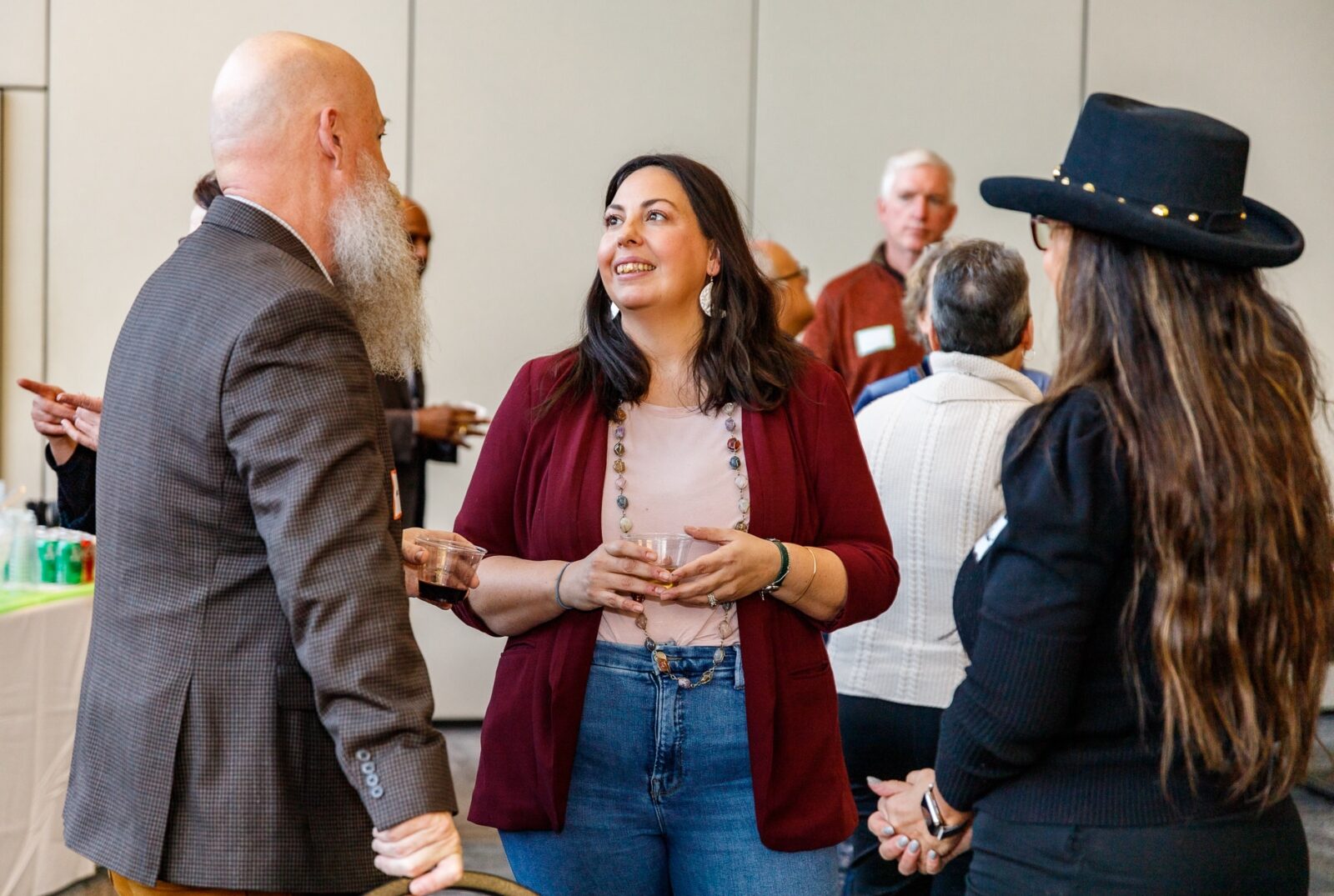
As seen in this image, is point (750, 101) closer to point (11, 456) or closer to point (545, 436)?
point (11, 456)

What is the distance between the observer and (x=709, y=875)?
1.98m

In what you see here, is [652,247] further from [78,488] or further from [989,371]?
[78,488]

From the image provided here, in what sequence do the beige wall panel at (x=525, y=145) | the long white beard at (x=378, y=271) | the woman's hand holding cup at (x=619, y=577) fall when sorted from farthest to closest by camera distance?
the beige wall panel at (x=525, y=145), the woman's hand holding cup at (x=619, y=577), the long white beard at (x=378, y=271)

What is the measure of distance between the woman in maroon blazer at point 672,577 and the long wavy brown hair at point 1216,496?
630 mm

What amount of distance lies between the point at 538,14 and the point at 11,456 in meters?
2.92

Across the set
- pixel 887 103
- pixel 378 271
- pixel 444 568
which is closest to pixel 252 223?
pixel 378 271

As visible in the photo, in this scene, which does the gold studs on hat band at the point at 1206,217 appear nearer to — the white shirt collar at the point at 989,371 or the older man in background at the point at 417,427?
the white shirt collar at the point at 989,371

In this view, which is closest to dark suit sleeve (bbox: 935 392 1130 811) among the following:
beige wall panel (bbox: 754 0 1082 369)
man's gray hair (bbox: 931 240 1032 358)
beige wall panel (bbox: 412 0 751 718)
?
man's gray hair (bbox: 931 240 1032 358)

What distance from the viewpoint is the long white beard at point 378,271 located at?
179 cm

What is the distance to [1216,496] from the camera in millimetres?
1431

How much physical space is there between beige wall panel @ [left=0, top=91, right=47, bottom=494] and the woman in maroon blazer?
4.15 m

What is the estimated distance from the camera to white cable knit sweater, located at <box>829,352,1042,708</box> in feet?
8.74

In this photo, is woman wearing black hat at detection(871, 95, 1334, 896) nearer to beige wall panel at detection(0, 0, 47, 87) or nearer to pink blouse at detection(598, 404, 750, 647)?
pink blouse at detection(598, 404, 750, 647)

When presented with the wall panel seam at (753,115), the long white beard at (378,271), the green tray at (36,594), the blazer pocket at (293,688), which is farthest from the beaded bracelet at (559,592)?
the wall panel seam at (753,115)
